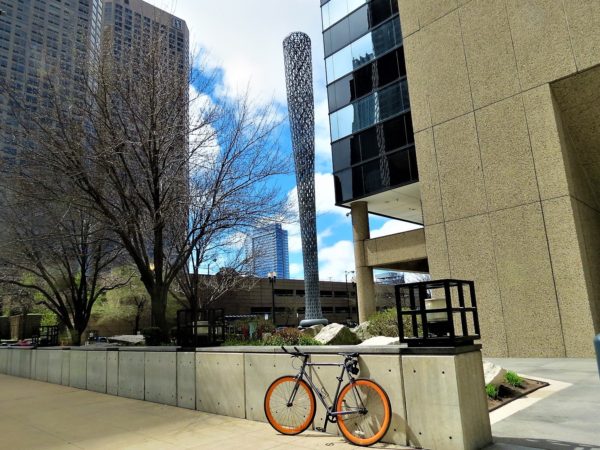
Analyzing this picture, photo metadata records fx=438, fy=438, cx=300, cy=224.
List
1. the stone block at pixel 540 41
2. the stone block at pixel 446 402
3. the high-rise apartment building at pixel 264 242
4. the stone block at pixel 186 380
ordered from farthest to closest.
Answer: the high-rise apartment building at pixel 264 242
the stone block at pixel 540 41
the stone block at pixel 186 380
the stone block at pixel 446 402

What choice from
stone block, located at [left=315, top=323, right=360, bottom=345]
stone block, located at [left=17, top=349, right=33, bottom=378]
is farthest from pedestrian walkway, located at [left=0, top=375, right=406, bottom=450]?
stone block, located at [left=315, top=323, right=360, bottom=345]

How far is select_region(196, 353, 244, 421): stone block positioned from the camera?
741 centimetres

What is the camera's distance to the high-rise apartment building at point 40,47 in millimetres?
12609

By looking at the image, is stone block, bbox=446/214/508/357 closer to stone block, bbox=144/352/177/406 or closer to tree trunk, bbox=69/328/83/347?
stone block, bbox=144/352/177/406

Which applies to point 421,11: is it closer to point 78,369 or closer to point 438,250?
point 438,250

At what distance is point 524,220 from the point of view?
1347 centimetres

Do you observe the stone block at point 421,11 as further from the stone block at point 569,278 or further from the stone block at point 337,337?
the stone block at point 337,337

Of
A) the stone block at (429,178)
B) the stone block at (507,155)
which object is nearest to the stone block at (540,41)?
the stone block at (507,155)

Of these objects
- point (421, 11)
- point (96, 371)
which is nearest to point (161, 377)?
point (96, 371)

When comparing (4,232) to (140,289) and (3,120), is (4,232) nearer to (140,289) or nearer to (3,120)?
(3,120)

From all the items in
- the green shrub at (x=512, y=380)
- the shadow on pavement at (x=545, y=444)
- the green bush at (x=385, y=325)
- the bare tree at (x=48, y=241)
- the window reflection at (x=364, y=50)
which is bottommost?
the shadow on pavement at (x=545, y=444)

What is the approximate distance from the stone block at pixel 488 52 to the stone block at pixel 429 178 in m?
2.08

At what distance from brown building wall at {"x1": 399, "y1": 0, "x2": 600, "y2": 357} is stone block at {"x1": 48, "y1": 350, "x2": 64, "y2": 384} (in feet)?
42.5

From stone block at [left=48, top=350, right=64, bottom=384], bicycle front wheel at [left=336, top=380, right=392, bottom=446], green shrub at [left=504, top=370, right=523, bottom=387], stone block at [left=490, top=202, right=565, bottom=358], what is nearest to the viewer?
bicycle front wheel at [left=336, top=380, right=392, bottom=446]
